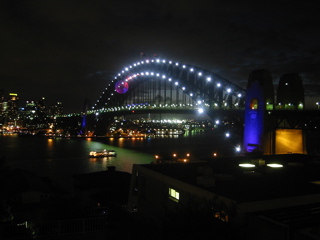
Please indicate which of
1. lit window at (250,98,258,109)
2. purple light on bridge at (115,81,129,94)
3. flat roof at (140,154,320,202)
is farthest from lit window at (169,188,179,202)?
purple light on bridge at (115,81,129,94)

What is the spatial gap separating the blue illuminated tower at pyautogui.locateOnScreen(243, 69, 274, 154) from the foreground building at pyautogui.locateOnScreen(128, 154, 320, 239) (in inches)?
580

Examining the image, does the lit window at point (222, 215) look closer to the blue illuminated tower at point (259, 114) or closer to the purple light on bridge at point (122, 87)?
the blue illuminated tower at point (259, 114)

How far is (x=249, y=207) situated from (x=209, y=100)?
119 feet

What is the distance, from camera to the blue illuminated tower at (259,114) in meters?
25.7

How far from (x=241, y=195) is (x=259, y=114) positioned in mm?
20828

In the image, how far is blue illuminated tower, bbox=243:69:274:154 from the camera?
25656 millimetres

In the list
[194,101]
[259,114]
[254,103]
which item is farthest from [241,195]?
[194,101]

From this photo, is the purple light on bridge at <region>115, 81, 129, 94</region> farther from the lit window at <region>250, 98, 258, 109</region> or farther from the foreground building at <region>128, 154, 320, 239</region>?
the foreground building at <region>128, 154, 320, 239</region>

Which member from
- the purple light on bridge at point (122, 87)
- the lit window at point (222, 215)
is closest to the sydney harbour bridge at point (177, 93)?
the purple light on bridge at point (122, 87)

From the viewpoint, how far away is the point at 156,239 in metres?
5.49

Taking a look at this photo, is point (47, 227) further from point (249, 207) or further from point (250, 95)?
point (250, 95)

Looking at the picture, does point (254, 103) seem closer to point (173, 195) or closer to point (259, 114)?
point (259, 114)

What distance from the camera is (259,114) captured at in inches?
1032

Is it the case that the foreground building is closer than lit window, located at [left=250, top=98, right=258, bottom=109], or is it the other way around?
the foreground building
